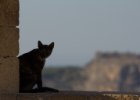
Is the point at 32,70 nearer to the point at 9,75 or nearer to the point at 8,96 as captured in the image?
the point at 9,75

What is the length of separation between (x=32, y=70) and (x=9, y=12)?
1.12 meters

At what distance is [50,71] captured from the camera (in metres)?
151

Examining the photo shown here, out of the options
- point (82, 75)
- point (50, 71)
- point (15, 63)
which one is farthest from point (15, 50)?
point (50, 71)

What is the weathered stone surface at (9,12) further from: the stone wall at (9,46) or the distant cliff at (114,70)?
the distant cliff at (114,70)

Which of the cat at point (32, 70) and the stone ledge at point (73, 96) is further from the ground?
the cat at point (32, 70)

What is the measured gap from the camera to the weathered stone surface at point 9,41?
12000mm

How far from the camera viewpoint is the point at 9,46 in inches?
476

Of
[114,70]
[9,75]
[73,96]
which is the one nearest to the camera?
[73,96]

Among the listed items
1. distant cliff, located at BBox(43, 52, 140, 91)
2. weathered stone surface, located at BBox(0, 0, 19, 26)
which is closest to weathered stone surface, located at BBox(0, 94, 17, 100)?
weathered stone surface, located at BBox(0, 0, 19, 26)

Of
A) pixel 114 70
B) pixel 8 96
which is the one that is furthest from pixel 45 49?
pixel 114 70

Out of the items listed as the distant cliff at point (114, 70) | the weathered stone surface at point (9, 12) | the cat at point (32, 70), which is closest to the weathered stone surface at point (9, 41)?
the weathered stone surface at point (9, 12)

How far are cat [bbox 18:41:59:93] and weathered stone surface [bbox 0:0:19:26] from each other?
2.60 ft

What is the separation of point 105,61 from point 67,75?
20866 millimetres

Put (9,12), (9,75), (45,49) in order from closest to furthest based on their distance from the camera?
(9,75) → (9,12) → (45,49)
